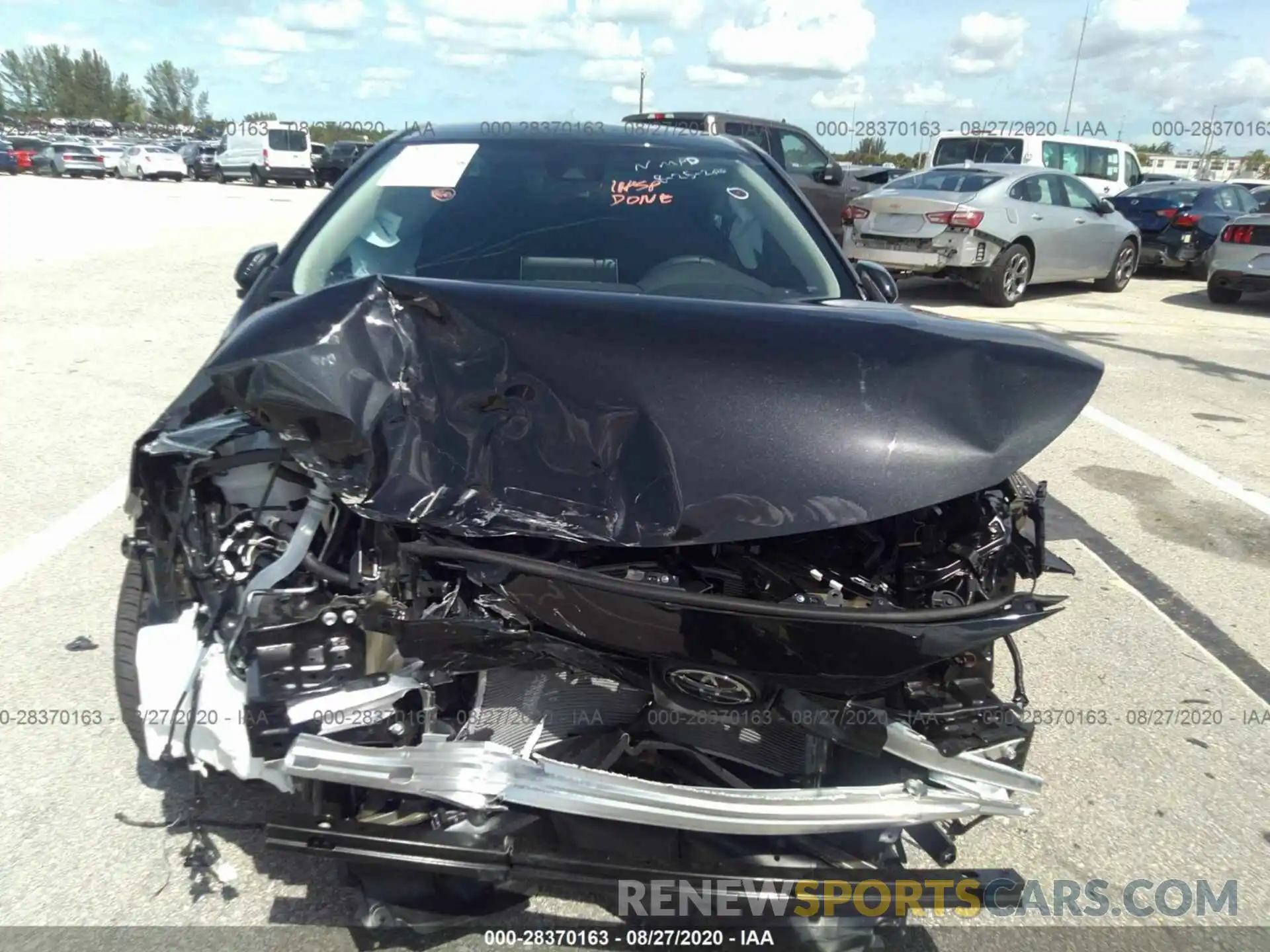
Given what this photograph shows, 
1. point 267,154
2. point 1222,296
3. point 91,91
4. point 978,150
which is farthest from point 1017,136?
point 91,91

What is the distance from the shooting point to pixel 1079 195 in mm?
12398

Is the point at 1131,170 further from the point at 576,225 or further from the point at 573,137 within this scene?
the point at 576,225

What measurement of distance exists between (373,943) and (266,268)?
2.15m

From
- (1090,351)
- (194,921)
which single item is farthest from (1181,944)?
(1090,351)

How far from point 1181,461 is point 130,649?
5.91m

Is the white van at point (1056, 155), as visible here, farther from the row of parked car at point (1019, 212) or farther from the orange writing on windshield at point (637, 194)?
the orange writing on windshield at point (637, 194)

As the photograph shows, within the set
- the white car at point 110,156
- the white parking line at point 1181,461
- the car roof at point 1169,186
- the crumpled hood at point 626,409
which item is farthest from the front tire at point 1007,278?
the white car at point 110,156

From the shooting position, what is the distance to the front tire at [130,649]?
2545 mm

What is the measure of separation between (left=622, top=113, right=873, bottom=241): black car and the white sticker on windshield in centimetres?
849

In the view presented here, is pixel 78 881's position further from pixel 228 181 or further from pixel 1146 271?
pixel 228 181

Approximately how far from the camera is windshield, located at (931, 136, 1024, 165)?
15023mm

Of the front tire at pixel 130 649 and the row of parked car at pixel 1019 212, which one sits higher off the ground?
the row of parked car at pixel 1019 212

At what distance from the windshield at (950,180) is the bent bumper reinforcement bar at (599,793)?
10.6 metres

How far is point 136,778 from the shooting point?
2.79 meters
